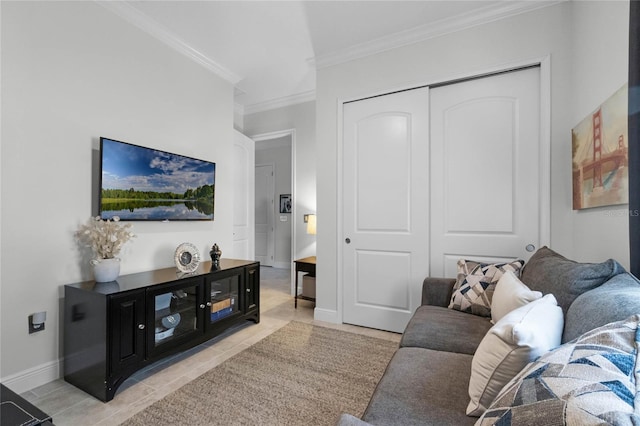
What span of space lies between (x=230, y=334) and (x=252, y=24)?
2827 mm

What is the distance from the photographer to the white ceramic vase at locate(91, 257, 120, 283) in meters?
2.04

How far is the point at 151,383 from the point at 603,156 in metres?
3.01

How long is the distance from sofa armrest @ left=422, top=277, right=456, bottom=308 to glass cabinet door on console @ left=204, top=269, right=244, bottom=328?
5.47 feet

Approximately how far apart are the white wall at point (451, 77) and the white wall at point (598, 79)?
1.5 inches

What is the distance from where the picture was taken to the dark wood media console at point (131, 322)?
5.89ft

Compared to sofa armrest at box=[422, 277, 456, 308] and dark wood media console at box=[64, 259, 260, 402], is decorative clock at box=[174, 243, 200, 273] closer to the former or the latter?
dark wood media console at box=[64, 259, 260, 402]

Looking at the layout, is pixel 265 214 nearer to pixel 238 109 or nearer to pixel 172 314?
pixel 238 109

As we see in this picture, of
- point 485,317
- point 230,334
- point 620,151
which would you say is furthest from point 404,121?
point 230,334

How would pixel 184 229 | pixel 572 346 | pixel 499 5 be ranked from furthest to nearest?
pixel 184 229, pixel 499 5, pixel 572 346

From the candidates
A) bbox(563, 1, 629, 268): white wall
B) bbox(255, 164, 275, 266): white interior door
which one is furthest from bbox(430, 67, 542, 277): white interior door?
bbox(255, 164, 275, 266): white interior door

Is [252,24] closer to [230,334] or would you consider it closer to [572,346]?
[230,334]

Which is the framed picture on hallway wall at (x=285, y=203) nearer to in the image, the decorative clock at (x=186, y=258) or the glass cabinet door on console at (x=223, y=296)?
the glass cabinet door on console at (x=223, y=296)

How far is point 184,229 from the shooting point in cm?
299

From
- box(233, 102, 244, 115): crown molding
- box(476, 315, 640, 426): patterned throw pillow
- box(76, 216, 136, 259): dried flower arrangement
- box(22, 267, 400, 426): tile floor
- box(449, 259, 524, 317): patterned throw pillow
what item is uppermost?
box(233, 102, 244, 115): crown molding
